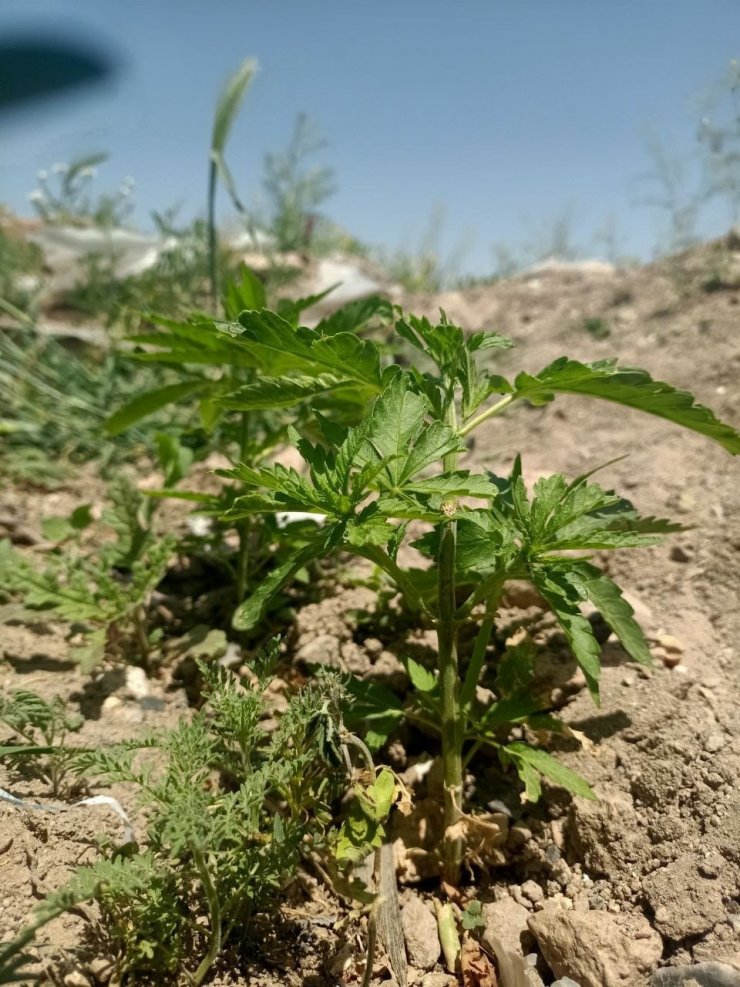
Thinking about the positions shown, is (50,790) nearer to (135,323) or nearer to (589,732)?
(589,732)

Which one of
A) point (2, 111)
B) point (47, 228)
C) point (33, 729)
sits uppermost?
point (47, 228)

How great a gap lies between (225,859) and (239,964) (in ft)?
0.55

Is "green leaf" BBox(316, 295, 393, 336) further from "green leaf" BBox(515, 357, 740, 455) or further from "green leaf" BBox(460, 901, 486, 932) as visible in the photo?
"green leaf" BBox(460, 901, 486, 932)

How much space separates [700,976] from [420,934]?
0.46 metres

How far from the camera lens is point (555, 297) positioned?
4504mm

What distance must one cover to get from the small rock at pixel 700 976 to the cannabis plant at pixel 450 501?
0.93 feet

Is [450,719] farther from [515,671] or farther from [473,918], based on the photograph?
[473,918]

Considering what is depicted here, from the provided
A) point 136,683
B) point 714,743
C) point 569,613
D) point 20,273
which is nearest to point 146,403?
point 136,683

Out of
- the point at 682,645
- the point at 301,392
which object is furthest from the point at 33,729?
the point at 682,645

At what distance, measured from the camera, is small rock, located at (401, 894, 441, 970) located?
4.26 ft

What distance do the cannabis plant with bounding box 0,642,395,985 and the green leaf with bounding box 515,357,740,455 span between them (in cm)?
65

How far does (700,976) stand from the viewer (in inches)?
45.1

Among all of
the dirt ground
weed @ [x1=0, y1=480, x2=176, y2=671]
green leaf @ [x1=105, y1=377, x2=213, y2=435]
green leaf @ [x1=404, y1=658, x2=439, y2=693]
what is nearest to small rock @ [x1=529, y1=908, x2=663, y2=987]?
the dirt ground

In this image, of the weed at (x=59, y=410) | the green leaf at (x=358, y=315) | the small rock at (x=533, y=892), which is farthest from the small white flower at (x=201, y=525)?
the small rock at (x=533, y=892)
